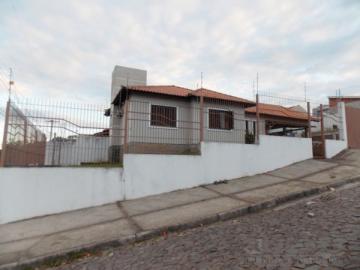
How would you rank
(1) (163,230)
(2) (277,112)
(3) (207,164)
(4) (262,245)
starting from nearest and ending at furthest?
1. (4) (262,245)
2. (1) (163,230)
3. (3) (207,164)
4. (2) (277,112)

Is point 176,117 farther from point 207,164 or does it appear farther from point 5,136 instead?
point 5,136

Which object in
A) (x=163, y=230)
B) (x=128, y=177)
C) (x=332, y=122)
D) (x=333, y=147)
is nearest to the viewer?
(x=163, y=230)

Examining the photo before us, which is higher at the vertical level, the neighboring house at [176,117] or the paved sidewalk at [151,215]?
the neighboring house at [176,117]

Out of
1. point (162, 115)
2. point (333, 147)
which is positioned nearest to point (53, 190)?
point (162, 115)

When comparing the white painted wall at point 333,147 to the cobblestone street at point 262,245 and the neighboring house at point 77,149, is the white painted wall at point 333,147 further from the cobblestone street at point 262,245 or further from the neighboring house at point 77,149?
the neighboring house at point 77,149

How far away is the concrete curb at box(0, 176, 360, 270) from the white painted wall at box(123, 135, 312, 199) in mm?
3140

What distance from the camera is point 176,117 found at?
13.8 meters

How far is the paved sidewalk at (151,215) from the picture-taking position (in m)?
5.14

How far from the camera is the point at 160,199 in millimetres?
8188

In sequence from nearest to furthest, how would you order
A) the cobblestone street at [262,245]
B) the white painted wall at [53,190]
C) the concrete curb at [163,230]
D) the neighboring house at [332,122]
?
the cobblestone street at [262,245], the concrete curb at [163,230], the white painted wall at [53,190], the neighboring house at [332,122]

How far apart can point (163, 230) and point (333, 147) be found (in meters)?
11.3

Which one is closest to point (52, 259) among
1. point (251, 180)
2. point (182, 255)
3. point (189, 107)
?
point (182, 255)

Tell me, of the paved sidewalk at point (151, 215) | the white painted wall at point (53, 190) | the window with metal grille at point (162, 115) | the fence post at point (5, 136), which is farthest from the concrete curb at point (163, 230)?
the window with metal grille at point (162, 115)

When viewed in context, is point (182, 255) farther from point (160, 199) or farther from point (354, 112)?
point (354, 112)
